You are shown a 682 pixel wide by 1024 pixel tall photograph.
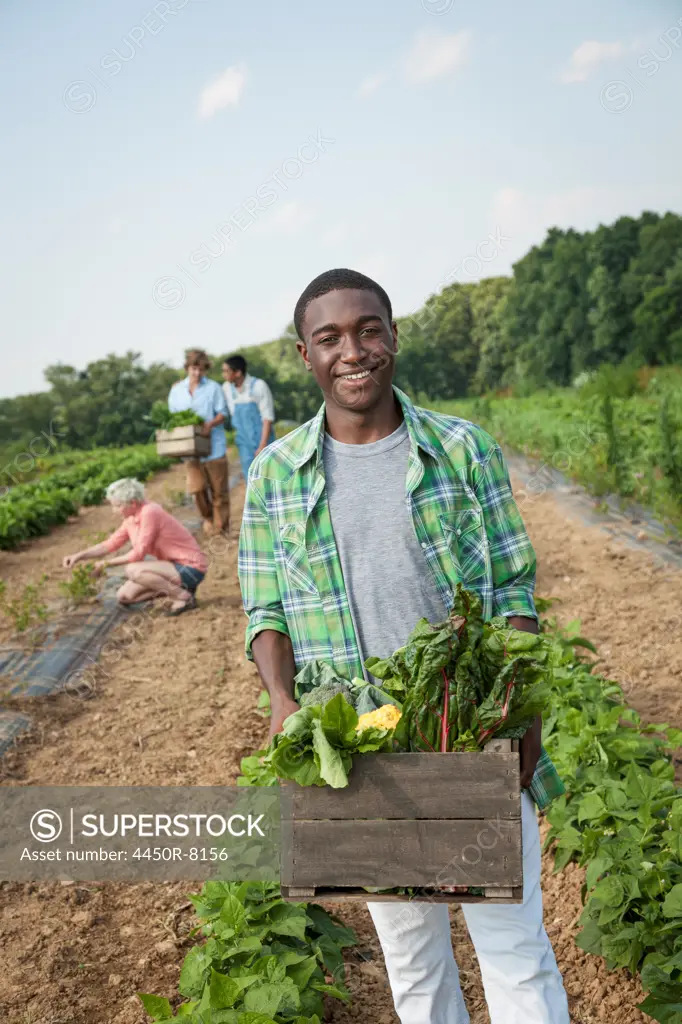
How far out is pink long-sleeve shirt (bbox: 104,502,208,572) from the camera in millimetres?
6652

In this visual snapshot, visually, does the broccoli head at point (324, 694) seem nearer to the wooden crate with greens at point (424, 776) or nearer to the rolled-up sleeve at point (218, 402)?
the wooden crate with greens at point (424, 776)

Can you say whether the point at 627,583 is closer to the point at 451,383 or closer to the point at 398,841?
the point at 398,841

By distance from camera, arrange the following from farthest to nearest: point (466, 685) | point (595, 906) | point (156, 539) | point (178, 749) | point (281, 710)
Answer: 1. point (156, 539)
2. point (178, 749)
3. point (595, 906)
4. point (281, 710)
5. point (466, 685)

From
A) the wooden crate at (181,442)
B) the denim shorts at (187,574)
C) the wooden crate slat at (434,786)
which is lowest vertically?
the denim shorts at (187,574)

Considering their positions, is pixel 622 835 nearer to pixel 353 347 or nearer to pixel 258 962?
pixel 258 962

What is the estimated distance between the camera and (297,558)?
2033 mm

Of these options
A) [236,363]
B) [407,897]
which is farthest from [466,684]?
[236,363]

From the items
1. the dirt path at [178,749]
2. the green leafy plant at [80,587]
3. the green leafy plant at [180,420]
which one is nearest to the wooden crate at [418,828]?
the dirt path at [178,749]

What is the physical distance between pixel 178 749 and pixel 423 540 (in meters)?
3.03

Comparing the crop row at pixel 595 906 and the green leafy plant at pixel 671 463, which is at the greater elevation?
the green leafy plant at pixel 671 463

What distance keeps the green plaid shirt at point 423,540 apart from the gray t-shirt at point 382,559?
0.02 meters

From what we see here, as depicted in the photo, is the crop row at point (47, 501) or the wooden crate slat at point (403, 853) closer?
the wooden crate slat at point (403, 853)

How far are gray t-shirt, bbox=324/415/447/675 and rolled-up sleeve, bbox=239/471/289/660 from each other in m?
0.18

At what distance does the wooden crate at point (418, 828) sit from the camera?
157 centimetres
